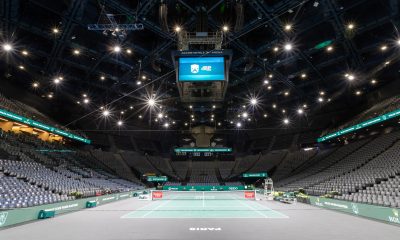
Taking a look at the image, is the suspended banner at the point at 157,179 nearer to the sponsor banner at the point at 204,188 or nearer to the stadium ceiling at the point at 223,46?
the sponsor banner at the point at 204,188

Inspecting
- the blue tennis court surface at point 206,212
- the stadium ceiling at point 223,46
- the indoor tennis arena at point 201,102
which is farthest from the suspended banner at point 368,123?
the blue tennis court surface at point 206,212

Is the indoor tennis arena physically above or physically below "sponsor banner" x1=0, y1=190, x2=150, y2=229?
above

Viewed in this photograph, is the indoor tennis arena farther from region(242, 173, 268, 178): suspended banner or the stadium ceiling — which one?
region(242, 173, 268, 178): suspended banner

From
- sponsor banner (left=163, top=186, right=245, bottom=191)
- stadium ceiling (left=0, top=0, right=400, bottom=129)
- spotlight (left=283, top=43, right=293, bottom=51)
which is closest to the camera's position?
stadium ceiling (left=0, top=0, right=400, bottom=129)

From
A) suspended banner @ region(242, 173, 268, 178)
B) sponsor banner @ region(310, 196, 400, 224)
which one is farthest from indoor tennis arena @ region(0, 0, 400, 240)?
suspended banner @ region(242, 173, 268, 178)

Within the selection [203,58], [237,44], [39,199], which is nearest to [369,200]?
[203,58]

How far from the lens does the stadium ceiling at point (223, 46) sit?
16250mm

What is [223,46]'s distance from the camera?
20312 millimetres

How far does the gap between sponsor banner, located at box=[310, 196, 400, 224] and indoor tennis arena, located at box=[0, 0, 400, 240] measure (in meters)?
0.06

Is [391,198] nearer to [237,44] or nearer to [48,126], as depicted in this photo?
[237,44]

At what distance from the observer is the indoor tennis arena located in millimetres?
11266

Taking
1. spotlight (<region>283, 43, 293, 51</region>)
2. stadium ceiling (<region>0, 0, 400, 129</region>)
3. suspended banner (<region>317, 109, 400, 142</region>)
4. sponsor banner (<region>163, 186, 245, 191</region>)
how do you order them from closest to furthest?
stadium ceiling (<region>0, 0, 400, 129</region>) → spotlight (<region>283, 43, 293, 51</region>) → suspended banner (<region>317, 109, 400, 142</region>) → sponsor banner (<region>163, 186, 245, 191</region>)

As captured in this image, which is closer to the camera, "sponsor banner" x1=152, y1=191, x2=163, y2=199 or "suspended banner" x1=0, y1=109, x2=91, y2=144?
"suspended banner" x1=0, y1=109, x2=91, y2=144

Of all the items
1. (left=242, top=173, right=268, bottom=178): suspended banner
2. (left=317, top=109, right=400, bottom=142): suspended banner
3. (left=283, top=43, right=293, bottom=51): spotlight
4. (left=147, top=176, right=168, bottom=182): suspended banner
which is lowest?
(left=147, top=176, right=168, bottom=182): suspended banner
